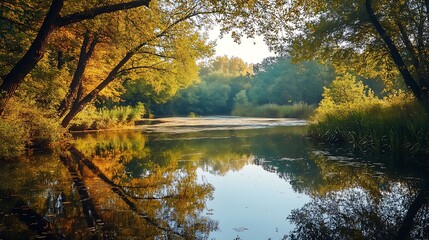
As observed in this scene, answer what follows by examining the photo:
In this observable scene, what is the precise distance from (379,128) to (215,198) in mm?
8147

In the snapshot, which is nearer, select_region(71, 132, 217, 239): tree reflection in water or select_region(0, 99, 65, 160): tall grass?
select_region(71, 132, 217, 239): tree reflection in water

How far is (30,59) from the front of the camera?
319 inches

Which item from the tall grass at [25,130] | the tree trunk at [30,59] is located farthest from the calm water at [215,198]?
the tree trunk at [30,59]

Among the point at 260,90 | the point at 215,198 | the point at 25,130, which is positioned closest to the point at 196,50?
the point at 25,130

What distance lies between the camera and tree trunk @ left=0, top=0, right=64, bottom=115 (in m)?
8.09

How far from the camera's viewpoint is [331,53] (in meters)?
15.2

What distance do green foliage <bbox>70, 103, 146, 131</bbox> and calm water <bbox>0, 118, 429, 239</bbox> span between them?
43.6 ft

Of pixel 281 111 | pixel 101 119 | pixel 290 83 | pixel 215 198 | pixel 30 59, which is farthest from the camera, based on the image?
pixel 290 83

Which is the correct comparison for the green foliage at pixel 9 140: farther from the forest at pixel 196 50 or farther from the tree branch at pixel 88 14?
the tree branch at pixel 88 14

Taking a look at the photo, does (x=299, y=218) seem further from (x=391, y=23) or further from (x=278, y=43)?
(x=391, y=23)

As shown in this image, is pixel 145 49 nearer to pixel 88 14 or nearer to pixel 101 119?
pixel 88 14

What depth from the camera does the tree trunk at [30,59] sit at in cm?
809

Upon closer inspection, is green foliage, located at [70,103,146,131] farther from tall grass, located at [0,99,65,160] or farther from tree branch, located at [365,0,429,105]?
tree branch, located at [365,0,429,105]

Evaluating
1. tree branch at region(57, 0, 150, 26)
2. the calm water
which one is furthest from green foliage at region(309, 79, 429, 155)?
tree branch at region(57, 0, 150, 26)
